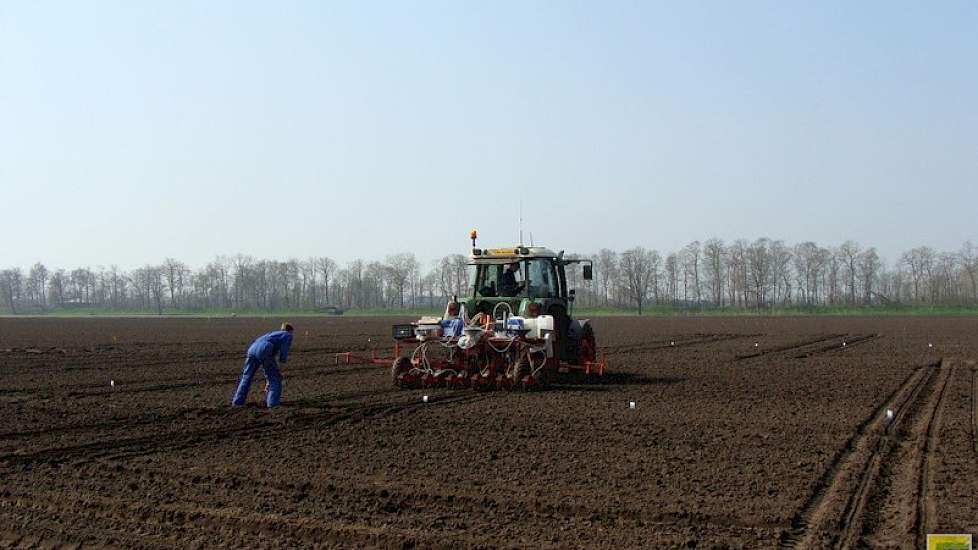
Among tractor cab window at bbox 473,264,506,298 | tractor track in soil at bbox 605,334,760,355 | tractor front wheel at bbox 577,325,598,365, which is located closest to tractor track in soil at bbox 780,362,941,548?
tractor front wheel at bbox 577,325,598,365

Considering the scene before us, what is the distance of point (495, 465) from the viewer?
9.26 m

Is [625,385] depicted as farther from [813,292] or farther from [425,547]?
[813,292]

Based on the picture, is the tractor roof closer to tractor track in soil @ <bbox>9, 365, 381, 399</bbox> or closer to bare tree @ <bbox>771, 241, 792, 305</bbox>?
tractor track in soil @ <bbox>9, 365, 381, 399</bbox>

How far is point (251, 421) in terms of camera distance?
12500 millimetres

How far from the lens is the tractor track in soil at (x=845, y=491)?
6.50 metres

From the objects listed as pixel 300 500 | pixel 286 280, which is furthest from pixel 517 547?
pixel 286 280

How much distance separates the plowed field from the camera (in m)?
6.71

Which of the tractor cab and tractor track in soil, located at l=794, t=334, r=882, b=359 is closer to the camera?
the tractor cab

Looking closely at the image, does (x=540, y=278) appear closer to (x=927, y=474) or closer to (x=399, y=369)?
(x=399, y=369)

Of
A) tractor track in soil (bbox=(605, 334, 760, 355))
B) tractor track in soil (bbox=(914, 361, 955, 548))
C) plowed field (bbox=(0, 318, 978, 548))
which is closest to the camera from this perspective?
tractor track in soil (bbox=(914, 361, 955, 548))

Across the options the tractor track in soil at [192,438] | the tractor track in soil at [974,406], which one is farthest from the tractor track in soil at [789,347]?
the tractor track in soil at [192,438]

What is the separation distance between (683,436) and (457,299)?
318 inches

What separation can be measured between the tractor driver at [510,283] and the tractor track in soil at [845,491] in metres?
7.34

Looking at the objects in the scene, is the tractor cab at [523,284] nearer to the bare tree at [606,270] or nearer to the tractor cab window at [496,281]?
the tractor cab window at [496,281]
